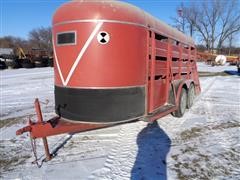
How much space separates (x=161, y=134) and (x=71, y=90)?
7.02 feet

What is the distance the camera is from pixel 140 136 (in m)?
5.06

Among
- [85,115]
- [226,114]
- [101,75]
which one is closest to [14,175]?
[85,115]

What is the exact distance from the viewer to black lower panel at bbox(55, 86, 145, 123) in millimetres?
3953

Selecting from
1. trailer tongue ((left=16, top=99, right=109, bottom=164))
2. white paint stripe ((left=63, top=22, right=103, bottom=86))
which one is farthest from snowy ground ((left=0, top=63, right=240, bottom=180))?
white paint stripe ((left=63, top=22, right=103, bottom=86))

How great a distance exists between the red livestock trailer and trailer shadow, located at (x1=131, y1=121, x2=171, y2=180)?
0.60 meters

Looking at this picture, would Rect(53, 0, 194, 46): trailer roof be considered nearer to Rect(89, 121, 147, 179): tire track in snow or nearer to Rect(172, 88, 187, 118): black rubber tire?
Rect(89, 121, 147, 179): tire track in snow

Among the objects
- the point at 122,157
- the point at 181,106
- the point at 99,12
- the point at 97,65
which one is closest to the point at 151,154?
the point at 122,157

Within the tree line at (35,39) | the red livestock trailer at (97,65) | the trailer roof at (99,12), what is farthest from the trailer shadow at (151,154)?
the tree line at (35,39)

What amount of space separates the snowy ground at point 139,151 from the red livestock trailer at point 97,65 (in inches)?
18.7

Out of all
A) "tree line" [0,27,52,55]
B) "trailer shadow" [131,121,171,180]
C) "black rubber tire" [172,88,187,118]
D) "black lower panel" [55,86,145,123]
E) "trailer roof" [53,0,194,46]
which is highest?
"tree line" [0,27,52,55]

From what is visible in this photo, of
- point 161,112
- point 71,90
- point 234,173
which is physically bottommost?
point 234,173

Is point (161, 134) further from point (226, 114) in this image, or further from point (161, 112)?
point (226, 114)

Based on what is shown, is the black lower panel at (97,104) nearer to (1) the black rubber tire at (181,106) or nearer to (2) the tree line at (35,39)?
(1) the black rubber tire at (181,106)

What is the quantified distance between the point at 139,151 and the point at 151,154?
207 millimetres
